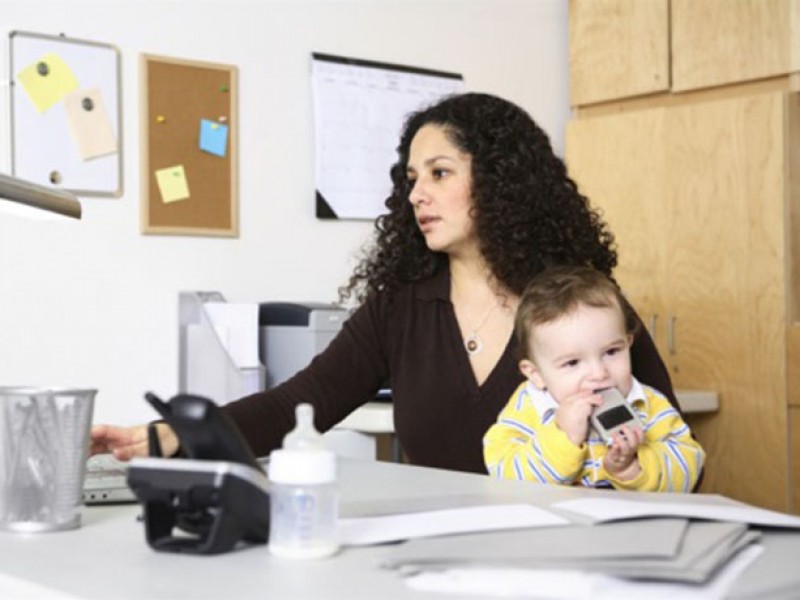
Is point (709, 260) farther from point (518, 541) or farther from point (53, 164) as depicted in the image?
point (518, 541)

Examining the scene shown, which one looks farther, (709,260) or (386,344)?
(709,260)

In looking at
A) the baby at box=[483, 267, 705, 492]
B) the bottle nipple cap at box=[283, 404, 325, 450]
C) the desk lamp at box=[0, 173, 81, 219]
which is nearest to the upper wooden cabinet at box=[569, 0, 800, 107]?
the baby at box=[483, 267, 705, 492]

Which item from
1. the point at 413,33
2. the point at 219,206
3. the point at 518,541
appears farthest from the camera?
the point at 413,33

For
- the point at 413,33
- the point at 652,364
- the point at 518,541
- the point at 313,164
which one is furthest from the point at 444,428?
the point at 413,33

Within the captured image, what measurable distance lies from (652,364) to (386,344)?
491 mm

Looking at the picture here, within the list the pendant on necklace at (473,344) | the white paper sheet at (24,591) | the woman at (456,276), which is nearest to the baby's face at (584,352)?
the woman at (456,276)

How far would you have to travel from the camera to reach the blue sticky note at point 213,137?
3.18 m

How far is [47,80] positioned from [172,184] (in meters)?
0.41

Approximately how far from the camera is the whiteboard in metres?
2.85

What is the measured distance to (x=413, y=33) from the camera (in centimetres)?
368

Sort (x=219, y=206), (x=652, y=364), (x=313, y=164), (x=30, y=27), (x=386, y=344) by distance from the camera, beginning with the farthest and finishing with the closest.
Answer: (x=313, y=164) → (x=219, y=206) → (x=30, y=27) → (x=386, y=344) → (x=652, y=364)

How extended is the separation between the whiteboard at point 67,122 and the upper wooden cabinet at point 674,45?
63.7 inches

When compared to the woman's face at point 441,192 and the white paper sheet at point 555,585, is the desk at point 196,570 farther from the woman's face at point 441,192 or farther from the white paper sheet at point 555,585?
the woman's face at point 441,192

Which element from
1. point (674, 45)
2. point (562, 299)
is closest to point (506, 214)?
point (562, 299)
